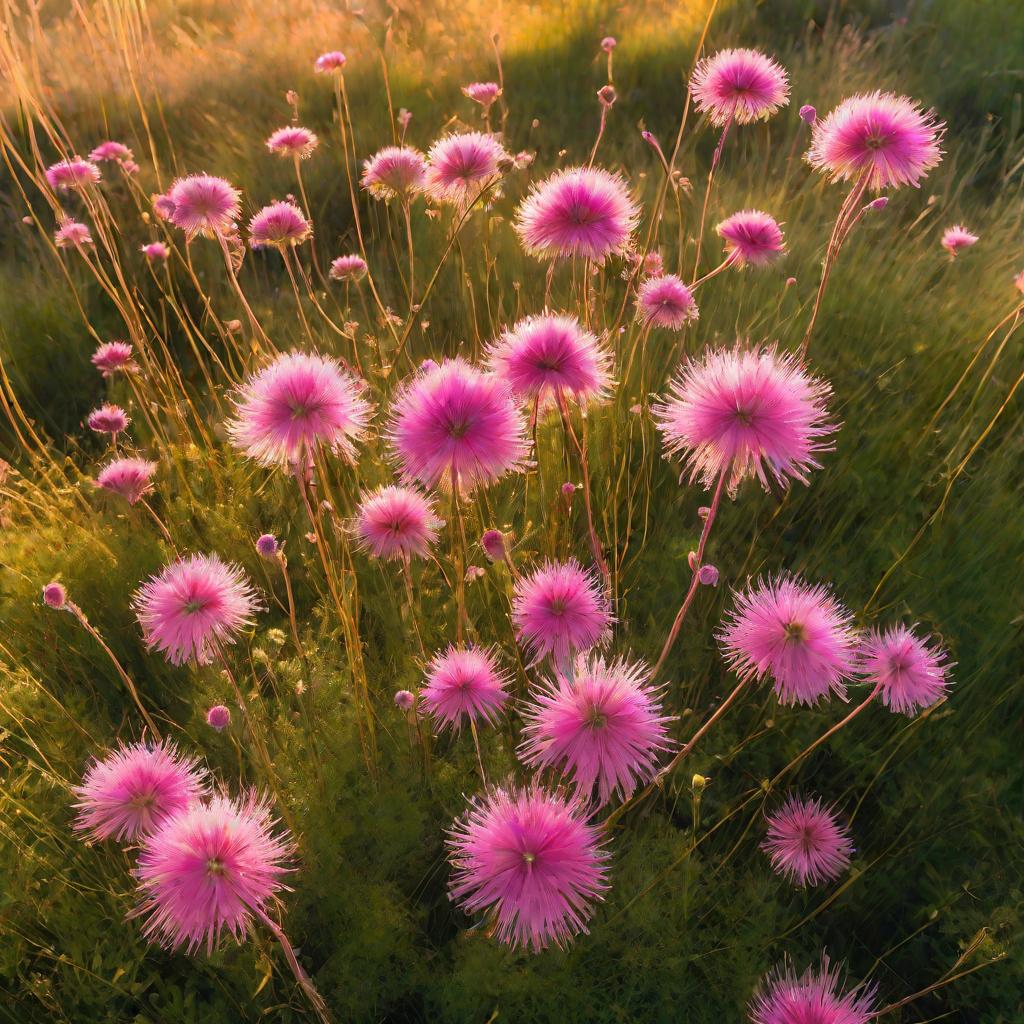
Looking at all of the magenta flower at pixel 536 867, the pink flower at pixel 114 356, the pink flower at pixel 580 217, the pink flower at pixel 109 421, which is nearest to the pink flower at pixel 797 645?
the magenta flower at pixel 536 867

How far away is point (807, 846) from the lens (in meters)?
1.84

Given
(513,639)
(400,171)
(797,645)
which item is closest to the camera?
(797,645)

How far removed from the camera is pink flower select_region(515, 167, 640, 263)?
1865mm

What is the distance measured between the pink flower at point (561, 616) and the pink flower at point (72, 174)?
1946mm

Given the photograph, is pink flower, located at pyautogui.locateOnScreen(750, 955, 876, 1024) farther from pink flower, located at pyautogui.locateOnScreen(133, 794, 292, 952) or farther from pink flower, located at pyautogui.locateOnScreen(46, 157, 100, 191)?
pink flower, located at pyautogui.locateOnScreen(46, 157, 100, 191)

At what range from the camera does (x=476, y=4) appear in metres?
6.79

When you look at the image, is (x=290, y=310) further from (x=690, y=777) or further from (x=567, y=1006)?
(x=567, y=1006)

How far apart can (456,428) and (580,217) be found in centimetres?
66

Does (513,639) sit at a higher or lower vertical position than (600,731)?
higher

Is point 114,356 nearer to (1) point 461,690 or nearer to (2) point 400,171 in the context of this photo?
(2) point 400,171

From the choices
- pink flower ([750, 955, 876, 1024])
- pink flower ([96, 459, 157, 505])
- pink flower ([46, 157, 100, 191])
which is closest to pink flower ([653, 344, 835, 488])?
pink flower ([750, 955, 876, 1024])

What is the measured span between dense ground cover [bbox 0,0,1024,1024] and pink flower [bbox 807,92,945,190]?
1.36 feet

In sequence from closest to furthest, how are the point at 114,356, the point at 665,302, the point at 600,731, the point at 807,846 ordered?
the point at 600,731 → the point at 807,846 → the point at 665,302 → the point at 114,356

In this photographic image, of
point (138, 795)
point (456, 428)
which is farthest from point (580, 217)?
point (138, 795)
